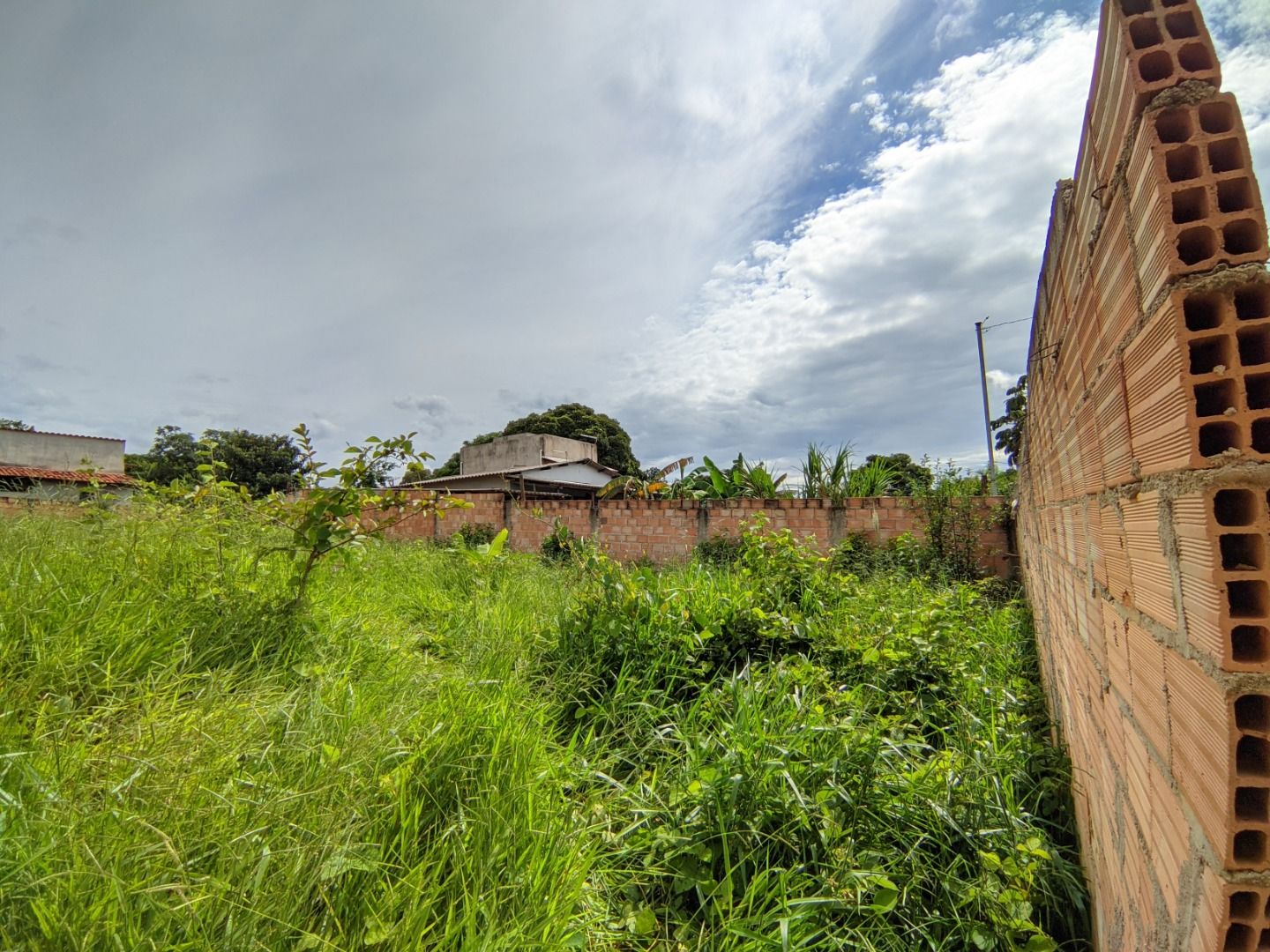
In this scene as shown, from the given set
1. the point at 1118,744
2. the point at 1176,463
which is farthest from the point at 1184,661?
the point at 1118,744

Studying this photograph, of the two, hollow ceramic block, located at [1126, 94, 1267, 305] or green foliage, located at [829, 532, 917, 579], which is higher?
hollow ceramic block, located at [1126, 94, 1267, 305]

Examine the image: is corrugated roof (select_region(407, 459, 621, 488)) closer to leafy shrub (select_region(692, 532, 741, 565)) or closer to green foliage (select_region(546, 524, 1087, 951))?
leafy shrub (select_region(692, 532, 741, 565))

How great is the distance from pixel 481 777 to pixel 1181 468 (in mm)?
2004

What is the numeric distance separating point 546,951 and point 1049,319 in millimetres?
2360

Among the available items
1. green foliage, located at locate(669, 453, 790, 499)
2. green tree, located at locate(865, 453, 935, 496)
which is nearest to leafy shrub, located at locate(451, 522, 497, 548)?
green foliage, located at locate(669, 453, 790, 499)

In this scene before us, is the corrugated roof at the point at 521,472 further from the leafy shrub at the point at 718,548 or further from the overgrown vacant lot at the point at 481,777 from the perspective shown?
the overgrown vacant lot at the point at 481,777

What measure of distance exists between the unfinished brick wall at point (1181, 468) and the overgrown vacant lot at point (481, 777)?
35.9 inches

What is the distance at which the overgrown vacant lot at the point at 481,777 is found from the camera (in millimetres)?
1342

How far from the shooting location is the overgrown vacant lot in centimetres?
134

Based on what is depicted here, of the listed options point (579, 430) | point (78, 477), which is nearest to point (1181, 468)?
point (78, 477)

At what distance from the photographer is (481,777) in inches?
75.4

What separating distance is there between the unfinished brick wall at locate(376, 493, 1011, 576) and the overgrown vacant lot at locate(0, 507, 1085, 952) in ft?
10.2

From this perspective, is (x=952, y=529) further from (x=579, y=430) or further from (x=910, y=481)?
(x=579, y=430)

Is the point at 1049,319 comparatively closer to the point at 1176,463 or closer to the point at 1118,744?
the point at 1118,744
